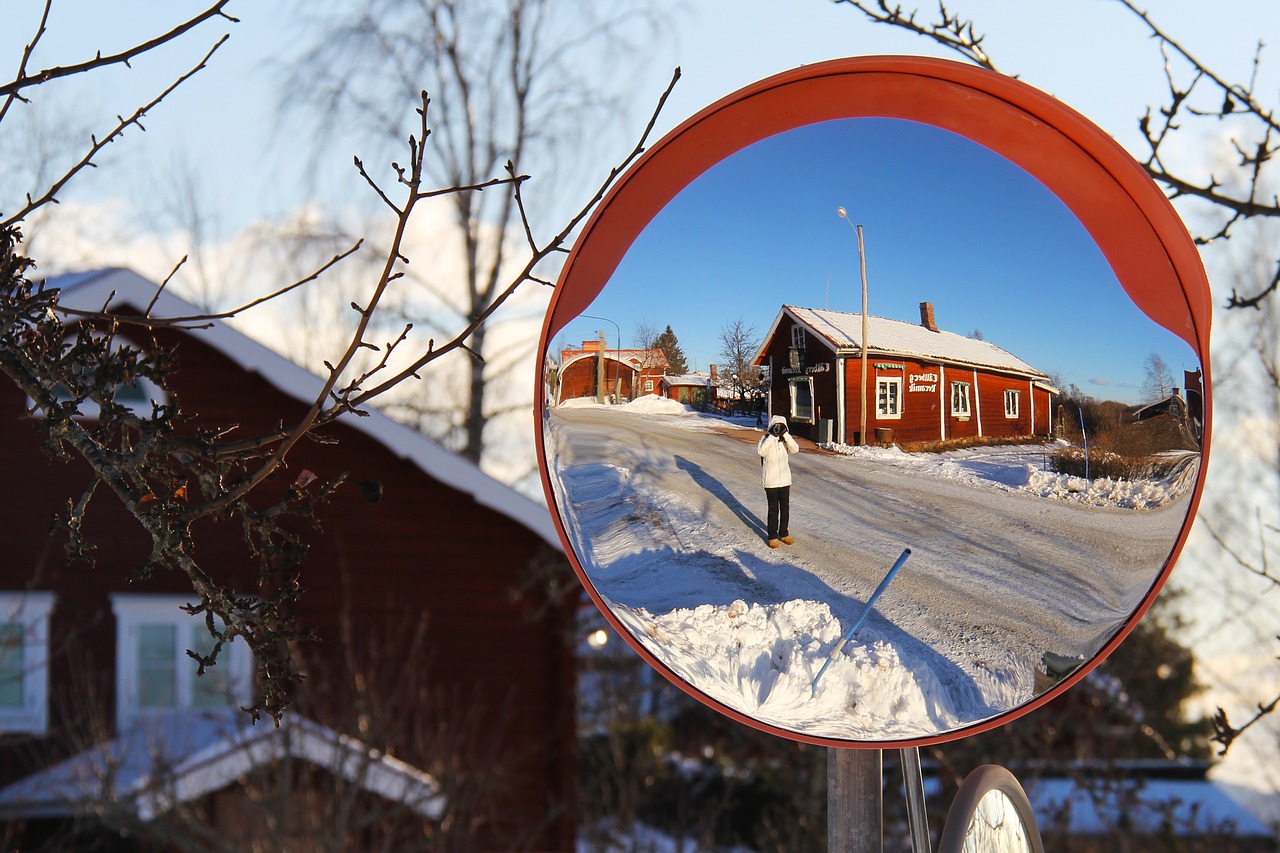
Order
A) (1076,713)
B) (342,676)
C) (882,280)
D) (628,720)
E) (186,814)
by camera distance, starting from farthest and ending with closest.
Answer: (628,720)
(1076,713)
(342,676)
(186,814)
(882,280)

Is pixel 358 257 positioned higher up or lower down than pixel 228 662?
higher up

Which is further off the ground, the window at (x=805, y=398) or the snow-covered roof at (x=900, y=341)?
the snow-covered roof at (x=900, y=341)

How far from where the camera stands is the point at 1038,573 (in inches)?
52.7

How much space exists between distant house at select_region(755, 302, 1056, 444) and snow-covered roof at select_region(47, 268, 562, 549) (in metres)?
8.04

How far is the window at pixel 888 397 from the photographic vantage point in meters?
1.40

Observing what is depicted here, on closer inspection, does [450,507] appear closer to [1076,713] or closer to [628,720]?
[628,720]

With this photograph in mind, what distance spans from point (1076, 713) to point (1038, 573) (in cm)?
1113

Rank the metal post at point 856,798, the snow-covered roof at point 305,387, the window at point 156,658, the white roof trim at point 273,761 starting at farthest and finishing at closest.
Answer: the window at point 156,658
the snow-covered roof at point 305,387
the white roof trim at point 273,761
the metal post at point 856,798

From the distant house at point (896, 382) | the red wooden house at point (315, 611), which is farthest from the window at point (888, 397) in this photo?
the red wooden house at point (315, 611)

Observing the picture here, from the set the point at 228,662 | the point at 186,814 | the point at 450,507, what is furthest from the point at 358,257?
the point at 186,814

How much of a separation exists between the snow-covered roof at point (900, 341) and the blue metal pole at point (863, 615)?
0.23m

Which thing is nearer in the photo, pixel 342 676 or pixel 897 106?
pixel 897 106

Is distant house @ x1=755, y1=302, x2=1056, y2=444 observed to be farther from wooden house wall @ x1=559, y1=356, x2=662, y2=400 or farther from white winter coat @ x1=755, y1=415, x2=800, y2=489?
wooden house wall @ x1=559, y1=356, x2=662, y2=400

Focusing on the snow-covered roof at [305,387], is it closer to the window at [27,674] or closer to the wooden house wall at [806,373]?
the window at [27,674]
